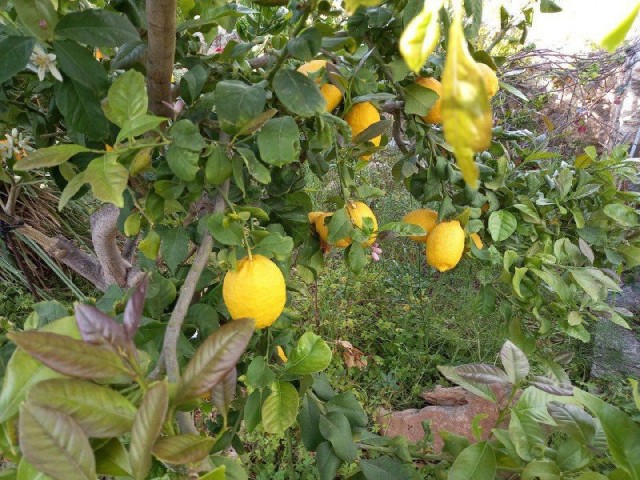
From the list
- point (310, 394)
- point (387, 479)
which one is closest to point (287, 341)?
point (310, 394)

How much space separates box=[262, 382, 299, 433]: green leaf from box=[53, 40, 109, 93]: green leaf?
375mm

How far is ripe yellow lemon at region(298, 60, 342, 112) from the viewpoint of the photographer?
61cm

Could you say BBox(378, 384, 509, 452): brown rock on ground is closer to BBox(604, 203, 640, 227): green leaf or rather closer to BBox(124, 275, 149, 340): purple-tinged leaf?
BBox(604, 203, 640, 227): green leaf

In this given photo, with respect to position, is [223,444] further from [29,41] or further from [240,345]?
[29,41]

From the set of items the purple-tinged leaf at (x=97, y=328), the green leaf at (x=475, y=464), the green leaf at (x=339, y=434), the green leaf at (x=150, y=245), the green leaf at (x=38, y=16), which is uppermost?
the green leaf at (x=38, y=16)

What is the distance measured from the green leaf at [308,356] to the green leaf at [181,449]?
24 cm

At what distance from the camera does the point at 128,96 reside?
0.42m

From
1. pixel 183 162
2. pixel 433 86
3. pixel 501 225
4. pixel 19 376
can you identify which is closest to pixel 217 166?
pixel 183 162

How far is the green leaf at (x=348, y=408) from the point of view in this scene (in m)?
0.69

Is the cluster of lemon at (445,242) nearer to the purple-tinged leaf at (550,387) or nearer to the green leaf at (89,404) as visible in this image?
the purple-tinged leaf at (550,387)

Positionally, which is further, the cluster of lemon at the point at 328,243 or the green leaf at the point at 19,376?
the cluster of lemon at the point at 328,243

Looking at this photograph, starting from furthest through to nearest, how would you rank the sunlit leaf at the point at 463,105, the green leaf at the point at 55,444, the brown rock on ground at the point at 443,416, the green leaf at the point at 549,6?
1. the brown rock on ground at the point at 443,416
2. the green leaf at the point at 549,6
3. the green leaf at the point at 55,444
4. the sunlit leaf at the point at 463,105

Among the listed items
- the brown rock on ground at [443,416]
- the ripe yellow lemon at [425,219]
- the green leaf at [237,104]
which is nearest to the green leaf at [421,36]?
the green leaf at [237,104]

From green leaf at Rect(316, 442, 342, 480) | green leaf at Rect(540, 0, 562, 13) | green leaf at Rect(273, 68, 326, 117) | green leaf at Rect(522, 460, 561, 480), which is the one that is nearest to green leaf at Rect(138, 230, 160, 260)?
green leaf at Rect(273, 68, 326, 117)
